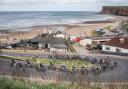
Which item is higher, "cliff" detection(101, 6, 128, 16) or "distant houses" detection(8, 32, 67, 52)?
"distant houses" detection(8, 32, 67, 52)

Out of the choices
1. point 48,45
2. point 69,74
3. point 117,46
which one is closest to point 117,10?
point 117,46

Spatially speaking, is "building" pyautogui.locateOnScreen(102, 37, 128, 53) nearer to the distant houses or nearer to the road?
the distant houses

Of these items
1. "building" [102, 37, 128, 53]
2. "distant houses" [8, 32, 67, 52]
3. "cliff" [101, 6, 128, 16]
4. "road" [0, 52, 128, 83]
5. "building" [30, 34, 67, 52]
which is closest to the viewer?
"road" [0, 52, 128, 83]

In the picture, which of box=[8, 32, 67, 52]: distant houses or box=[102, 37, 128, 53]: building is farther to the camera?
box=[8, 32, 67, 52]: distant houses

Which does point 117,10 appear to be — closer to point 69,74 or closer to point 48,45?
point 48,45

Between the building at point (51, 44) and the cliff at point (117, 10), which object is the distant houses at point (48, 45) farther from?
the cliff at point (117, 10)

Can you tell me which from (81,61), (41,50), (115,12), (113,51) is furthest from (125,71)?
(115,12)

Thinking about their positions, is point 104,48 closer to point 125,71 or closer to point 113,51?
point 113,51

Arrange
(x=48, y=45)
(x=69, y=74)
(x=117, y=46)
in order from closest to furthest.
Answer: (x=69, y=74), (x=117, y=46), (x=48, y=45)

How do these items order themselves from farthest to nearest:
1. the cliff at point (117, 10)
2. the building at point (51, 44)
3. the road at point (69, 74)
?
the cliff at point (117, 10) → the building at point (51, 44) → the road at point (69, 74)

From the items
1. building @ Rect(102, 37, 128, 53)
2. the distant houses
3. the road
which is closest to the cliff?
building @ Rect(102, 37, 128, 53)

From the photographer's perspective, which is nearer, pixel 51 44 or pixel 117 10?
pixel 51 44

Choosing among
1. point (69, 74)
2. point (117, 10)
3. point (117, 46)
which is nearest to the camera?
point (69, 74)

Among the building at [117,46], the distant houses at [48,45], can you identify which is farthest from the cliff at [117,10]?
the distant houses at [48,45]
